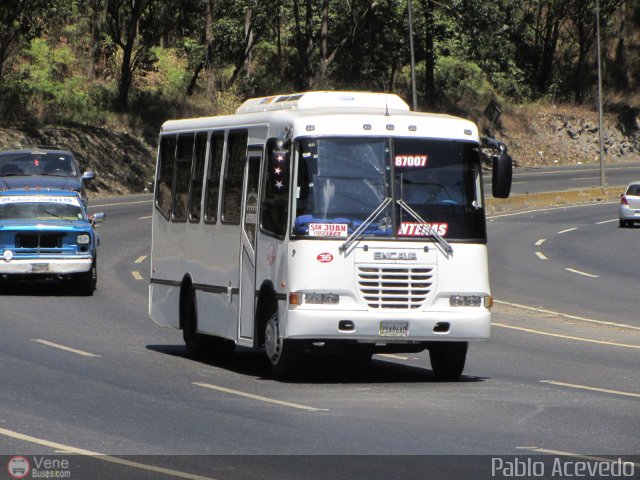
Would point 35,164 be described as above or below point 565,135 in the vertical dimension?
above

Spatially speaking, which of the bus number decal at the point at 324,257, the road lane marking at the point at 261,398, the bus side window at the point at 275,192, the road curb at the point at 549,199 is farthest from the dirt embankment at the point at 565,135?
the road lane marking at the point at 261,398

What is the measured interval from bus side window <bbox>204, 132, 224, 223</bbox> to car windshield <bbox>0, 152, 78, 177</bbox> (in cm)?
1372

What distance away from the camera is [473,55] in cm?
8206

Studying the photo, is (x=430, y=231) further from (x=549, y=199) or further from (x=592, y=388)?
(x=549, y=199)

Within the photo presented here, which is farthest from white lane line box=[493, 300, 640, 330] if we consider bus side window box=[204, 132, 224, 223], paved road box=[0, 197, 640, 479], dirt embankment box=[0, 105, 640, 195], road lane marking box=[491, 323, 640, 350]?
dirt embankment box=[0, 105, 640, 195]

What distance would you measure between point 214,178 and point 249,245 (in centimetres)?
152

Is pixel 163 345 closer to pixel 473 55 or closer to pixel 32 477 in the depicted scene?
pixel 32 477

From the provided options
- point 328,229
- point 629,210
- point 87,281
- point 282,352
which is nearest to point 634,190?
point 629,210

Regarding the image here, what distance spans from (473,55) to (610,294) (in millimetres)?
54466

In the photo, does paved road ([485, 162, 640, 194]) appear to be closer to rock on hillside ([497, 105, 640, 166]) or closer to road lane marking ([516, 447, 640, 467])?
rock on hillside ([497, 105, 640, 166])

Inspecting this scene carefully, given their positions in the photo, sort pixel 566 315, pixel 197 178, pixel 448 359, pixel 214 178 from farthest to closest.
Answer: pixel 566 315 → pixel 197 178 → pixel 214 178 → pixel 448 359

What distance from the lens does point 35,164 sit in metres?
30.8

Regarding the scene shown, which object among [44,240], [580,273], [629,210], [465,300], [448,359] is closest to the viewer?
[465,300]

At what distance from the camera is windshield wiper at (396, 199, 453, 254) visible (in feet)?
49.5
